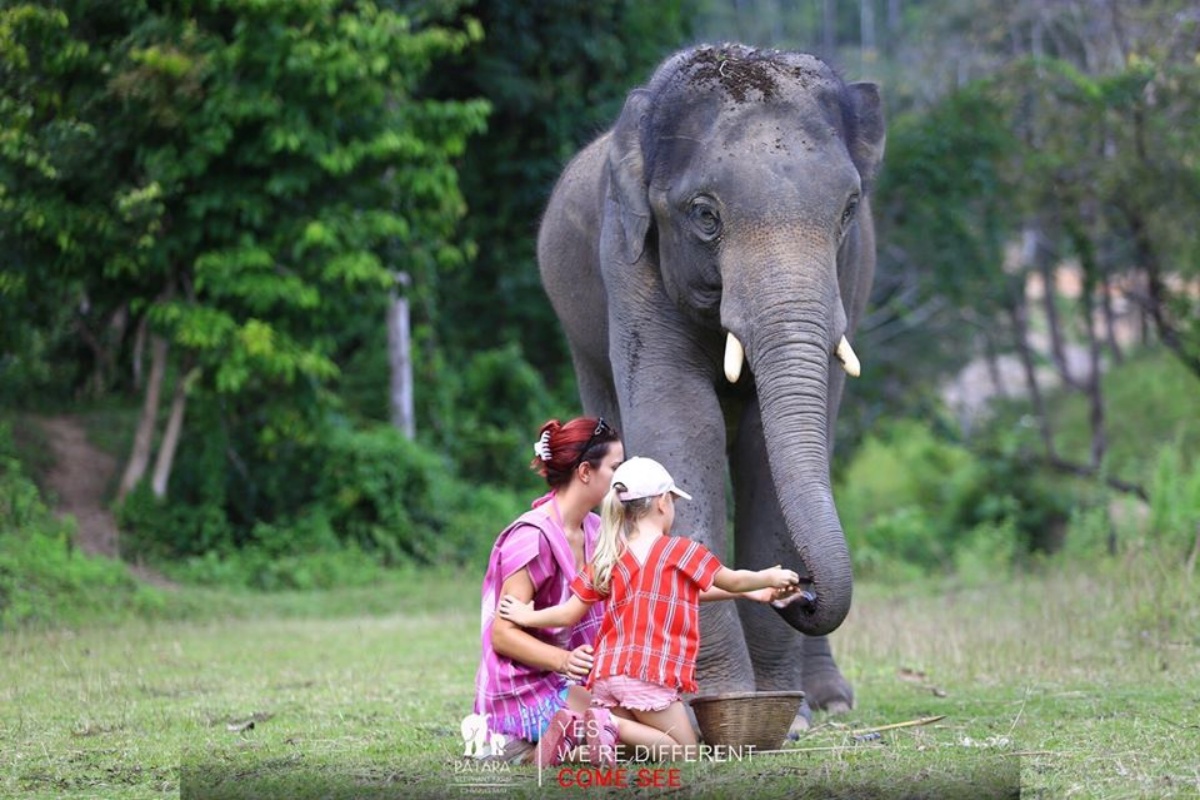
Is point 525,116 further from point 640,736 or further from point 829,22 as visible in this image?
point 829,22

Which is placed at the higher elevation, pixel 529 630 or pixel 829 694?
pixel 529 630

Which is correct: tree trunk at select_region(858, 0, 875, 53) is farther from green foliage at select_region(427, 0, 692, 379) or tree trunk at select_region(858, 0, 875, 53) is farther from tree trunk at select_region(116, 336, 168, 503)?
tree trunk at select_region(116, 336, 168, 503)

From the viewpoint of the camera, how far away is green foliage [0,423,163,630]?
13.2 meters

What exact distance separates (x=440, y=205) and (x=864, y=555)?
6391 millimetres

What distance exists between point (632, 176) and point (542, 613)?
2319 mm

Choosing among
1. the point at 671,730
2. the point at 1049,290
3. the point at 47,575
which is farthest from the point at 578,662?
the point at 1049,290

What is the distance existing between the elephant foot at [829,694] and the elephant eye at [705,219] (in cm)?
244

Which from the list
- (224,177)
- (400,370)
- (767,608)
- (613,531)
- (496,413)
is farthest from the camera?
(496,413)

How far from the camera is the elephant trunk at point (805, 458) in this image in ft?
20.3

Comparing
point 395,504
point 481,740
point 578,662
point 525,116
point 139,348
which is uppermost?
point 525,116

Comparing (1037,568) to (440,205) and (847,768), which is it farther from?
(847,768)

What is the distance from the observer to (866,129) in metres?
7.61

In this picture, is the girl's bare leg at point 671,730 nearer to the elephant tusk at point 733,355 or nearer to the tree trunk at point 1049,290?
the elephant tusk at point 733,355

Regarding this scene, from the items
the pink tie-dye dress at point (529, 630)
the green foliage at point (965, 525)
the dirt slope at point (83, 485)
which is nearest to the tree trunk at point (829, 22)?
the green foliage at point (965, 525)
